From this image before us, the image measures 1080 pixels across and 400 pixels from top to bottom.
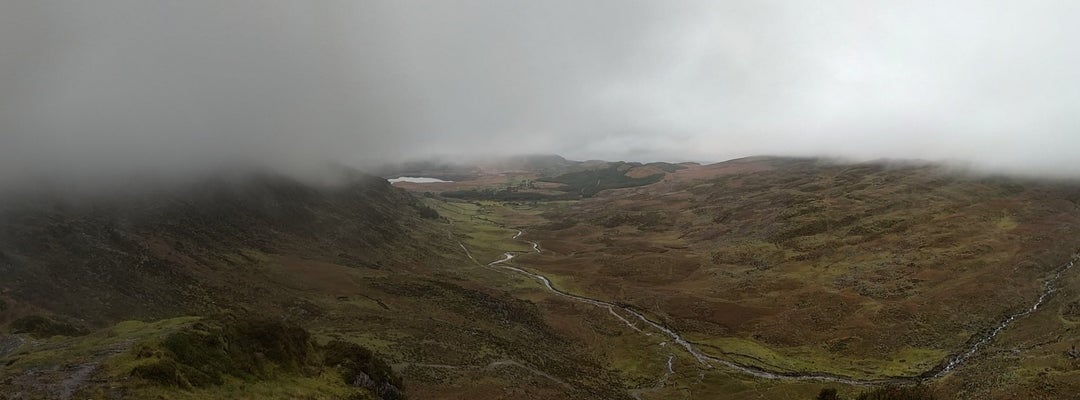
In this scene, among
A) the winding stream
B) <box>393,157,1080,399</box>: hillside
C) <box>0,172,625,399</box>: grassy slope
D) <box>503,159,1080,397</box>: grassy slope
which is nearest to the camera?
<box>0,172,625,399</box>: grassy slope

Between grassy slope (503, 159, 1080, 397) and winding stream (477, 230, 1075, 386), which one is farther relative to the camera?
grassy slope (503, 159, 1080, 397)

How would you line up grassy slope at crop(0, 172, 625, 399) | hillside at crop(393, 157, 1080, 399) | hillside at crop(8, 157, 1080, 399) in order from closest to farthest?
grassy slope at crop(0, 172, 625, 399)
hillside at crop(8, 157, 1080, 399)
hillside at crop(393, 157, 1080, 399)

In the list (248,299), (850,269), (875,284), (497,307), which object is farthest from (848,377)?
(248,299)

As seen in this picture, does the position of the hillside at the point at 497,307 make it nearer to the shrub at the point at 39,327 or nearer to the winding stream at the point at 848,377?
the shrub at the point at 39,327

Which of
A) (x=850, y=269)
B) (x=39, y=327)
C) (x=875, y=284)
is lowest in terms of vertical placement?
(x=875, y=284)

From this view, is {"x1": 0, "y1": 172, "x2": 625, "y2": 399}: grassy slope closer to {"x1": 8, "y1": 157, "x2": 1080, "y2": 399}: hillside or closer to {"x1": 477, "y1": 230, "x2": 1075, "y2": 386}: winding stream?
{"x1": 8, "y1": 157, "x2": 1080, "y2": 399}: hillside

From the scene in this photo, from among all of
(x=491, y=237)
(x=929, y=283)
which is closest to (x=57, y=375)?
(x=929, y=283)

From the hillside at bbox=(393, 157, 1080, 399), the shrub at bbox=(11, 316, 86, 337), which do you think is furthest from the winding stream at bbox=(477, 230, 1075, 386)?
the shrub at bbox=(11, 316, 86, 337)

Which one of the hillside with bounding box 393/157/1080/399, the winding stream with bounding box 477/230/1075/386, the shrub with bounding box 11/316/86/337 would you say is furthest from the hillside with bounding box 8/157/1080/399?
the hillside with bounding box 393/157/1080/399

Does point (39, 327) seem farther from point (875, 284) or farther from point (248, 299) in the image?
point (875, 284)

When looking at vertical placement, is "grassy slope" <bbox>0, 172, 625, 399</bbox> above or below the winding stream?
above

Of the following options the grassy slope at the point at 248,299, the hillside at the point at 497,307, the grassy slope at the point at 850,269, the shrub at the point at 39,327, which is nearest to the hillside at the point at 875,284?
the grassy slope at the point at 850,269
